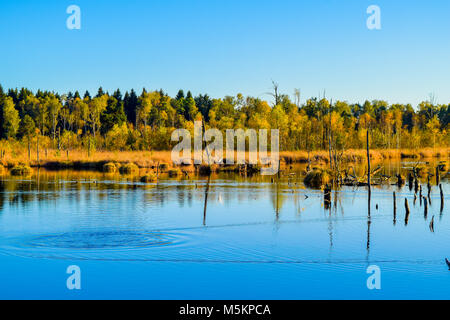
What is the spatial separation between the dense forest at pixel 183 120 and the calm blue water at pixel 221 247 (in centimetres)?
5241

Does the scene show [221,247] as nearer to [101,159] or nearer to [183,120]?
[101,159]

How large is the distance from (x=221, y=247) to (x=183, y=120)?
338 ft

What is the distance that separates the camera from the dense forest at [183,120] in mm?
85613

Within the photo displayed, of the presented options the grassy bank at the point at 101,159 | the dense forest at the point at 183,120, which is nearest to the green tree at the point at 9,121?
the dense forest at the point at 183,120

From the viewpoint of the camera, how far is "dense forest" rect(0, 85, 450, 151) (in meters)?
85.6

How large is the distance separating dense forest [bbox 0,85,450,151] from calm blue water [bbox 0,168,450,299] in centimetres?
5241

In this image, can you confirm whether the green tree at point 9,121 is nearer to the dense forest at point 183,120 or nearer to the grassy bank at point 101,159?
the dense forest at point 183,120

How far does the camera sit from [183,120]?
120250 mm

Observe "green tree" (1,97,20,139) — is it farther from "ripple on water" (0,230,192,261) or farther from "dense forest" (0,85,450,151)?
"ripple on water" (0,230,192,261)

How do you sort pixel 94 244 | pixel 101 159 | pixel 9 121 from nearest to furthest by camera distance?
pixel 94 244
pixel 101 159
pixel 9 121

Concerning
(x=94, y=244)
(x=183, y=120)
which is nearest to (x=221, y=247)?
(x=94, y=244)

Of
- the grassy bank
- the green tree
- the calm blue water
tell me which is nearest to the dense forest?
the green tree
